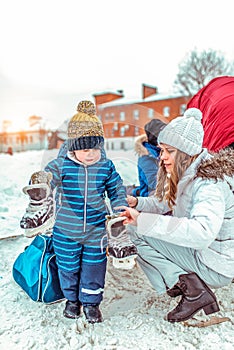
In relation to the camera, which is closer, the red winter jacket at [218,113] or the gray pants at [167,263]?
the gray pants at [167,263]

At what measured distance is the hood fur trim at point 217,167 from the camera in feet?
4.86

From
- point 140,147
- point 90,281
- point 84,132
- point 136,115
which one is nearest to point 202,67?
point 140,147

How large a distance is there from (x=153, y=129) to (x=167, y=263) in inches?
43.4

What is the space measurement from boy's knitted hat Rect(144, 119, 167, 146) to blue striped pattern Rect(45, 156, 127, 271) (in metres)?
0.89

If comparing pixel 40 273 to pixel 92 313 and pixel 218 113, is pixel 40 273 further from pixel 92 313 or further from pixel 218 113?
pixel 218 113

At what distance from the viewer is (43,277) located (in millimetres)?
1833

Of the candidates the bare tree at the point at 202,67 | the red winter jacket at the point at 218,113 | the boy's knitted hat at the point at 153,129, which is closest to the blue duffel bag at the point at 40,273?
the boy's knitted hat at the point at 153,129

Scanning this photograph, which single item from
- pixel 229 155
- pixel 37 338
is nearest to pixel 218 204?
pixel 229 155

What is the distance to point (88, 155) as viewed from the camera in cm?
161

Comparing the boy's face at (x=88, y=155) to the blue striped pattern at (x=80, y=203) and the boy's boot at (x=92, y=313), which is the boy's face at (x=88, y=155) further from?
the boy's boot at (x=92, y=313)

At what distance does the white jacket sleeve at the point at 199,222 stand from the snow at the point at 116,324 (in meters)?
0.45

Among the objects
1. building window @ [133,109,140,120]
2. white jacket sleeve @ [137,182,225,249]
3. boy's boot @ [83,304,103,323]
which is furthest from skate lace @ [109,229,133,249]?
building window @ [133,109,140,120]

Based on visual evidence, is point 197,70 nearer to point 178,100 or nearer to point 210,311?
point 178,100

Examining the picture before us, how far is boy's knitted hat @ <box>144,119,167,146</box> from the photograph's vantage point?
8.27 ft
